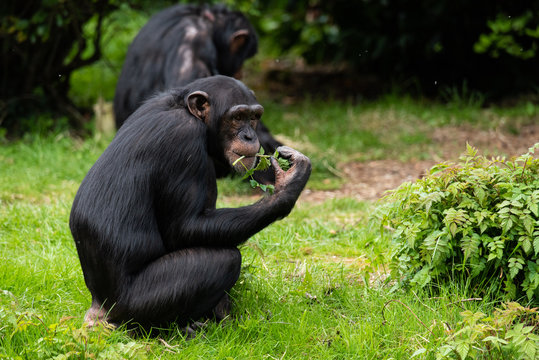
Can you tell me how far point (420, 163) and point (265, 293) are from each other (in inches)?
164

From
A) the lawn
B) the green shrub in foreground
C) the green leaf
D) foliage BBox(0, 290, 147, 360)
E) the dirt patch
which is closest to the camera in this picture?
the green leaf

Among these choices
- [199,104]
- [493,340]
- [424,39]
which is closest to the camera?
[493,340]

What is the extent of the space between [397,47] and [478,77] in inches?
52.8

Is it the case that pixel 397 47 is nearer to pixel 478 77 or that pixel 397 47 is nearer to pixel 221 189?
pixel 478 77

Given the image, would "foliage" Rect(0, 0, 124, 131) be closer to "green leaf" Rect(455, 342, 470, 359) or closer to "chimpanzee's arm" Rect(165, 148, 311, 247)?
"chimpanzee's arm" Rect(165, 148, 311, 247)

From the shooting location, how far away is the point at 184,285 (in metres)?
3.64

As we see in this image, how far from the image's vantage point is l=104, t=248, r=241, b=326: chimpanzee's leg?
365 cm

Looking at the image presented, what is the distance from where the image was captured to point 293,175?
3924 millimetres

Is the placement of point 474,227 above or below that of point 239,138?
below

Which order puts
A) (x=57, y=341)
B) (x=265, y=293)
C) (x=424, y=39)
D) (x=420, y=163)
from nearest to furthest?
(x=57, y=341) → (x=265, y=293) → (x=420, y=163) → (x=424, y=39)

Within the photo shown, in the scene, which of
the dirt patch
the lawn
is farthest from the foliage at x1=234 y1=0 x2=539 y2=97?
the lawn

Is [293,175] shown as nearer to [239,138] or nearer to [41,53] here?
[239,138]

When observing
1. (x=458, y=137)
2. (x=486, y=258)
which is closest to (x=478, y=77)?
(x=458, y=137)

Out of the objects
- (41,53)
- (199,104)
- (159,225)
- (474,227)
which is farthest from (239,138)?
(41,53)
